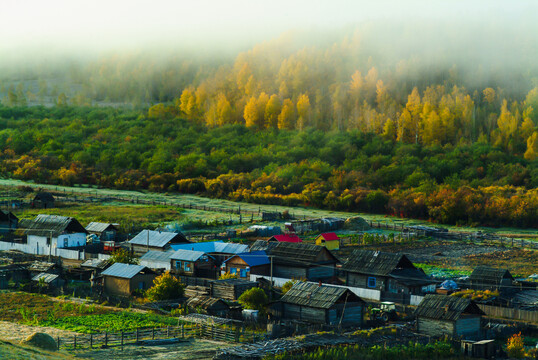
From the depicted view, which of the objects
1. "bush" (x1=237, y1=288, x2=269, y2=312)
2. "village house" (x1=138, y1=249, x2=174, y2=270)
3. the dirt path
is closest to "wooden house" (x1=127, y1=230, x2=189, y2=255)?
"village house" (x1=138, y1=249, x2=174, y2=270)

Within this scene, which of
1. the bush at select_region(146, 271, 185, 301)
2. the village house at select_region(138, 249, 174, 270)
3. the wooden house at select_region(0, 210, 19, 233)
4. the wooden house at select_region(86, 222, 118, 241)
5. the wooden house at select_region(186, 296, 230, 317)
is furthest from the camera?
the wooden house at select_region(0, 210, 19, 233)

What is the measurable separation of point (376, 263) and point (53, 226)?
804 inches

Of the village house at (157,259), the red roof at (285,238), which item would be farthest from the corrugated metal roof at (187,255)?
the red roof at (285,238)

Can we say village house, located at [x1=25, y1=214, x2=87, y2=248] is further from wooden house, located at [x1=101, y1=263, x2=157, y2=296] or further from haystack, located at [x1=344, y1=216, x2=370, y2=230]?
haystack, located at [x1=344, y1=216, x2=370, y2=230]

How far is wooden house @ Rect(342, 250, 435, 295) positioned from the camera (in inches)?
1316

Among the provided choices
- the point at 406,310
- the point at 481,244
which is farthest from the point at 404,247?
the point at 406,310

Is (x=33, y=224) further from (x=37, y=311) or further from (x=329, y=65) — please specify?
(x=329, y=65)

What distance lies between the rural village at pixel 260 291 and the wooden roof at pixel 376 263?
56mm

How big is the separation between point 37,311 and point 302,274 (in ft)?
43.6

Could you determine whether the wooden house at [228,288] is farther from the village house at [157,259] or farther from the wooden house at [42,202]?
the wooden house at [42,202]

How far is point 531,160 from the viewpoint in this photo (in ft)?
286

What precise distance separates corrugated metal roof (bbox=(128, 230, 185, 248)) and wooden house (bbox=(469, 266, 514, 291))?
17.0 meters

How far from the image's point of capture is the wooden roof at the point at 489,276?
34312 millimetres

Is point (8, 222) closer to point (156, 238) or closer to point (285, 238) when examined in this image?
point (156, 238)
